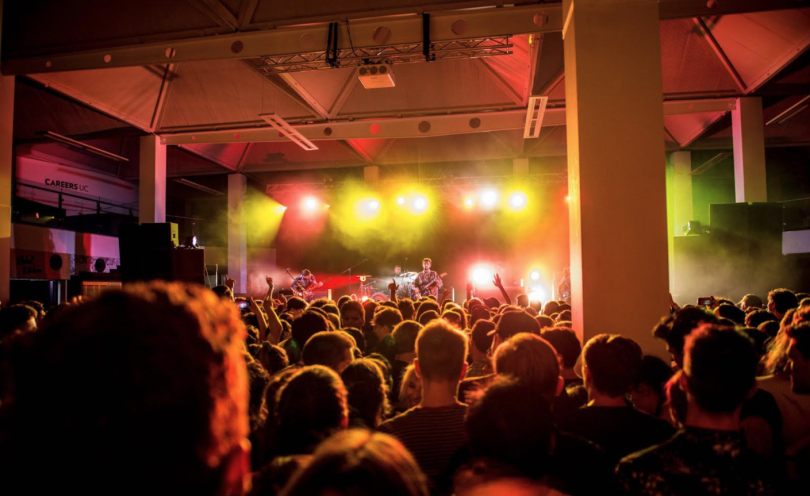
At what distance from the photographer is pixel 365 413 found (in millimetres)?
2305

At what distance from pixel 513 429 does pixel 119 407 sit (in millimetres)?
965

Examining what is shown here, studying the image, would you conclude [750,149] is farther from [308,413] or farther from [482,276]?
[308,413]

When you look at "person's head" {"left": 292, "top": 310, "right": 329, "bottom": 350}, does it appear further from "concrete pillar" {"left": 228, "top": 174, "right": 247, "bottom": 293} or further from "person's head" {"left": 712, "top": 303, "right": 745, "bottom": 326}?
"concrete pillar" {"left": 228, "top": 174, "right": 247, "bottom": 293}

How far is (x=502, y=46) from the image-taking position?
734 centimetres

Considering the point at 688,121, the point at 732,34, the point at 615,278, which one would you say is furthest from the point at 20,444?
the point at 688,121

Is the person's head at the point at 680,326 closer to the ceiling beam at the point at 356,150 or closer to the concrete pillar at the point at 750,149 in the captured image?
the concrete pillar at the point at 750,149

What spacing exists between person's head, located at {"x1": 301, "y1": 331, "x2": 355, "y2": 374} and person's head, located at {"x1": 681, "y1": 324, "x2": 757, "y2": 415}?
1.72 meters

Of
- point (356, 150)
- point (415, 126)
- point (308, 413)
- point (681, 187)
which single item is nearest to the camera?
point (308, 413)

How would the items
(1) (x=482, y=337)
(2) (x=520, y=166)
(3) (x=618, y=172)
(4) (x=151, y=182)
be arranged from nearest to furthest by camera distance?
(1) (x=482, y=337), (3) (x=618, y=172), (4) (x=151, y=182), (2) (x=520, y=166)

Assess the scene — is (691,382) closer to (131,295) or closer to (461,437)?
(461,437)

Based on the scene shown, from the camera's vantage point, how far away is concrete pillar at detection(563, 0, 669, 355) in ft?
14.5

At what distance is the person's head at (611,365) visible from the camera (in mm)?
2273

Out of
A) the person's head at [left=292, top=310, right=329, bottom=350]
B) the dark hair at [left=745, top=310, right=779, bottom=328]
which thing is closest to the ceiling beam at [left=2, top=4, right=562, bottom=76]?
the dark hair at [left=745, top=310, right=779, bottom=328]

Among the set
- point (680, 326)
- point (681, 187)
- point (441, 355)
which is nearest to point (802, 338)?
point (680, 326)
